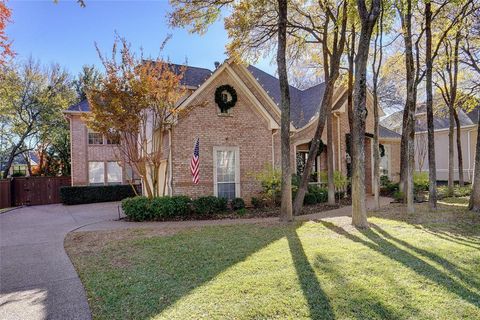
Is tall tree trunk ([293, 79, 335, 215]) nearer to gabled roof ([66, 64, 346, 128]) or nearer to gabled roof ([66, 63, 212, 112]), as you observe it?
gabled roof ([66, 64, 346, 128])

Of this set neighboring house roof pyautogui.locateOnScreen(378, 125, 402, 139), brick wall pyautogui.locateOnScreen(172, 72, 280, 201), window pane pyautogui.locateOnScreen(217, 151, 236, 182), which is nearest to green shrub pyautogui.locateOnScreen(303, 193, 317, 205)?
brick wall pyautogui.locateOnScreen(172, 72, 280, 201)

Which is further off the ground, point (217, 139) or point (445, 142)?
A: point (445, 142)

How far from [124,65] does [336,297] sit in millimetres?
10841

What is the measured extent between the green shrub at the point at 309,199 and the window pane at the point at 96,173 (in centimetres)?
1507

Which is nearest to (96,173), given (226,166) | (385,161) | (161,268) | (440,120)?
(226,166)

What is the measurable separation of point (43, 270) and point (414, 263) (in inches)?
270

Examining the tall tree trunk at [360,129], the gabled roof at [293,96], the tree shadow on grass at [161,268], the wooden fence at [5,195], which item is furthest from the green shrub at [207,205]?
the wooden fence at [5,195]

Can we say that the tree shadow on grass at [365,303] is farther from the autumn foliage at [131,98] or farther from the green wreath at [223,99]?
the green wreath at [223,99]

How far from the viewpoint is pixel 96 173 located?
22.5 metres

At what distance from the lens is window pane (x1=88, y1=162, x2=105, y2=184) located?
876 inches

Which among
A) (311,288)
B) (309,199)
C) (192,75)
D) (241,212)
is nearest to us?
(311,288)

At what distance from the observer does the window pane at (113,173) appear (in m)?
22.7

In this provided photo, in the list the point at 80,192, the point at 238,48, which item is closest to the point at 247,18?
the point at 238,48

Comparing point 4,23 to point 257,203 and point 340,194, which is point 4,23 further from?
point 340,194
